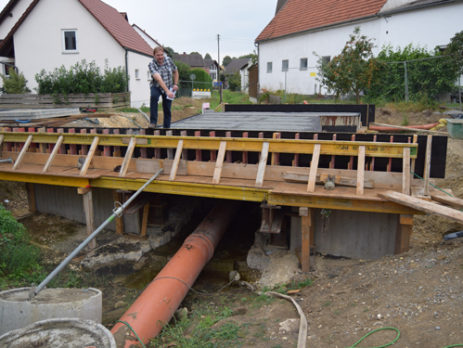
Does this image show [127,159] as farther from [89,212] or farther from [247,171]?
[247,171]

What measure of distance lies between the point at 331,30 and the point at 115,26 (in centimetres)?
1280

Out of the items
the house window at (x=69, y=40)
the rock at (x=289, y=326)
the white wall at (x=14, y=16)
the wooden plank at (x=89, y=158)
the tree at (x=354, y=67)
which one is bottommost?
the rock at (x=289, y=326)

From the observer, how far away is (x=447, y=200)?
17.6 feet

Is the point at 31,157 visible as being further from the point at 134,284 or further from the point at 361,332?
the point at 361,332

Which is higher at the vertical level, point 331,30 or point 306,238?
point 331,30

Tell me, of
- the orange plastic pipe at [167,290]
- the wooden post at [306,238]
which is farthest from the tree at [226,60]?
the wooden post at [306,238]

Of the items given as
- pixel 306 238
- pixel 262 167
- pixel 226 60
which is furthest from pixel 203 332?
pixel 226 60

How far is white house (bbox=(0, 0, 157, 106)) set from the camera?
20.5 m

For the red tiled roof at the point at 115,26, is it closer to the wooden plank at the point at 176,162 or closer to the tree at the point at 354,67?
the tree at the point at 354,67

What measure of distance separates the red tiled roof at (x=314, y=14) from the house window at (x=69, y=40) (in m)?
13.8

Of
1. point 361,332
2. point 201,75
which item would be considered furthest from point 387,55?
point 201,75

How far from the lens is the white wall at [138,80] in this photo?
71.3 ft

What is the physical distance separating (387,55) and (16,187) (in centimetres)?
1725

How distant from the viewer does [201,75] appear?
4500 centimetres
